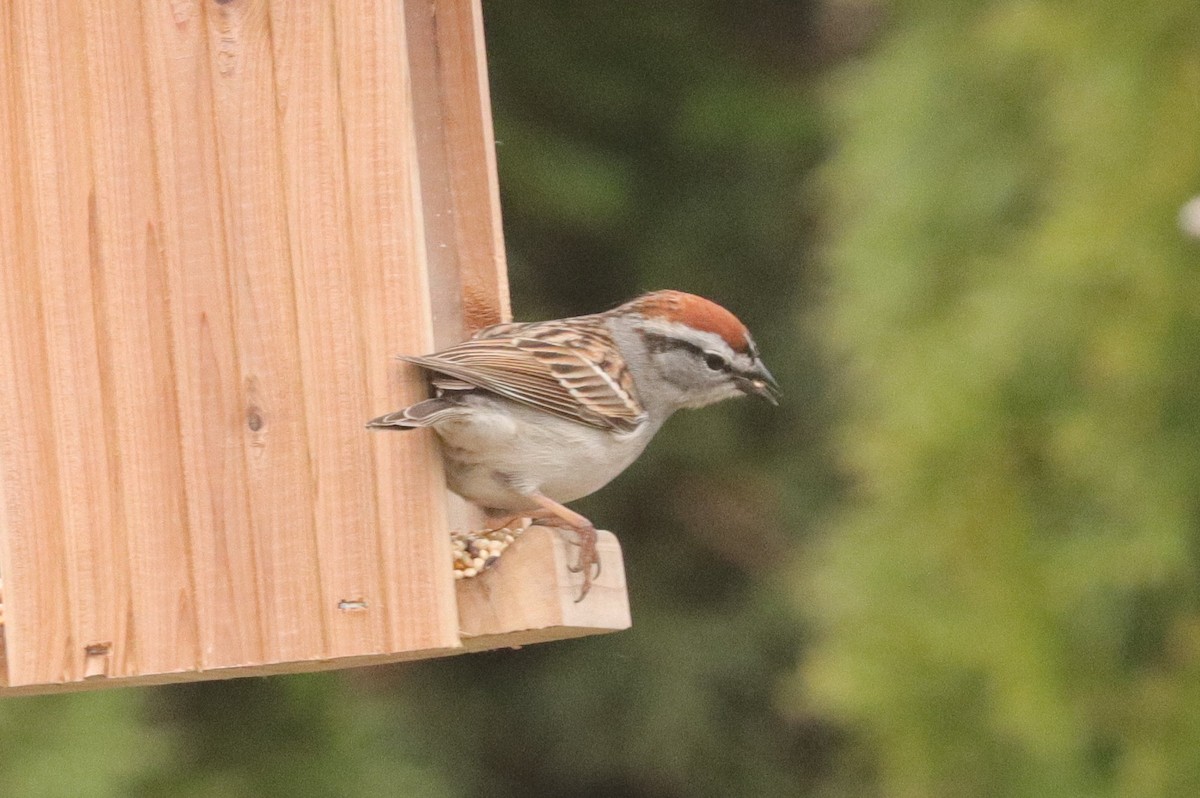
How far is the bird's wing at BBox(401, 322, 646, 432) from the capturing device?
2.93 m

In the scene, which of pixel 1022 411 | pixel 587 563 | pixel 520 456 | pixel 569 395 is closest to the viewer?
pixel 587 563

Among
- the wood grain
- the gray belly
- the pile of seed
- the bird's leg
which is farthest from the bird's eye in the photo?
the wood grain

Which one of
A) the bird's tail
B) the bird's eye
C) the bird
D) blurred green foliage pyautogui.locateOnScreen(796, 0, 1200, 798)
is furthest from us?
blurred green foliage pyautogui.locateOnScreen(796, 0, 1200, 798)

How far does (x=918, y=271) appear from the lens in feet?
14.9

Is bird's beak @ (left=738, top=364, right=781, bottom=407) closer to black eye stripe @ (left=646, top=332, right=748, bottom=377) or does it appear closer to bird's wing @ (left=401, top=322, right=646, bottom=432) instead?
black eye stripe @ (left=646, top=332, right=748, bottom=377)

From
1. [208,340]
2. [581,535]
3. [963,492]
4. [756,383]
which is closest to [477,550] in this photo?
[581,535]

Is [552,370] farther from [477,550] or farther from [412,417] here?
[412,417]

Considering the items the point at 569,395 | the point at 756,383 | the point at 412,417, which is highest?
the point at 756,383

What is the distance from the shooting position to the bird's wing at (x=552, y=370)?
2.93m

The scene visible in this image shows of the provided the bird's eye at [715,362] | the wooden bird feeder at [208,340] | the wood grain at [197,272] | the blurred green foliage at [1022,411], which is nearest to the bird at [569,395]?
the bird's eye at [715,362]

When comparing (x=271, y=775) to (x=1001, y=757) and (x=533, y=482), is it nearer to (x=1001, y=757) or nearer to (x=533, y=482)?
(x=1001, y=757)

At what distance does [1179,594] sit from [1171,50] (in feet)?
4.08

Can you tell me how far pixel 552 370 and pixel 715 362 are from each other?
1.84 ft

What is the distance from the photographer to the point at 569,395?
124 inches
